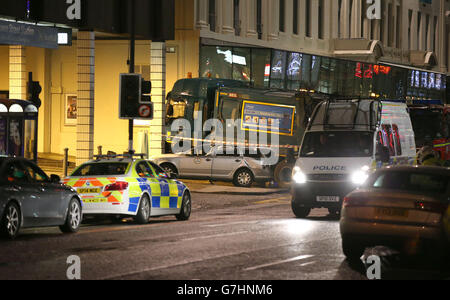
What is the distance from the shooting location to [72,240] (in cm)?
1733

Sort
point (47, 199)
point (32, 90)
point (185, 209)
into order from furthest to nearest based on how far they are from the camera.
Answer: point (32, 90) → point (185, 209) → point (47, 199)

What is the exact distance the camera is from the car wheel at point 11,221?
16.6 meters

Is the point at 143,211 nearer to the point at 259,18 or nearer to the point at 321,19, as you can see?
the point at 259,18

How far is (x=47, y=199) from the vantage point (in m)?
18.1

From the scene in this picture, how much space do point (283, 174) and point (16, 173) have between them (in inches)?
787

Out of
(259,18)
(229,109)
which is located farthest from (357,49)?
(229,109)

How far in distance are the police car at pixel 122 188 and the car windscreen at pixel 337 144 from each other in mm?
3600

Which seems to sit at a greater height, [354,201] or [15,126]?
[15,126]

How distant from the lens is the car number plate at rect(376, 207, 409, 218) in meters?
13.5

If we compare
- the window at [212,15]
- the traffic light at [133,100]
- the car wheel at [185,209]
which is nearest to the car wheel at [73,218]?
the car wheel at [185,209]

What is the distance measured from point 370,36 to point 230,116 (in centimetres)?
3128

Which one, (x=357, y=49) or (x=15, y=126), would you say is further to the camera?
(x=357, y=49)

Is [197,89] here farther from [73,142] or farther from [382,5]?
[382,5]

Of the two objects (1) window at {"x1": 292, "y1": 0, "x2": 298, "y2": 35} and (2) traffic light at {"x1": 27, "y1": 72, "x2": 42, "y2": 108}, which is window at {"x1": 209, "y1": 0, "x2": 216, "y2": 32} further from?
(2) traffic light at {"x1": 27, "y1": 72, "x2": 42, "y2": 108}
